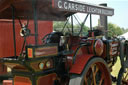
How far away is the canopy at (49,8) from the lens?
233 centimetres

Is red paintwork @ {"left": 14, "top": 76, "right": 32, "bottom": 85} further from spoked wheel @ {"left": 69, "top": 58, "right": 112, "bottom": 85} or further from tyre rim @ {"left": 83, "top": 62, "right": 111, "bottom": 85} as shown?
tyre rim @ {"left": 83, "top": 62, "right": 111, "bottom": 85}

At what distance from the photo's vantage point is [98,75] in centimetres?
324

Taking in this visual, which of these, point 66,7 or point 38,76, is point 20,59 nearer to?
point 38,76

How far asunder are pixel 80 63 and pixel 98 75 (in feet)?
2.49

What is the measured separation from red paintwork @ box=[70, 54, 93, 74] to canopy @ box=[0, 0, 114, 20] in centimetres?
70

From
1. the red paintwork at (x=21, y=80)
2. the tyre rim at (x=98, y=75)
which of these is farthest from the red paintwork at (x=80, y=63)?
the red paintwork at (x=21, y=80)

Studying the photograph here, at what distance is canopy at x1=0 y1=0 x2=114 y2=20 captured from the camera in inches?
91.6

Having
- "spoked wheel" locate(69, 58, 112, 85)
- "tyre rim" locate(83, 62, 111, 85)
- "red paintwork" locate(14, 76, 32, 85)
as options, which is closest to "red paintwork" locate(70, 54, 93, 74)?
"spoked wheel" locate(69, 58, 112, 85)

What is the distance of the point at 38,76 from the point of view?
96.1 inches

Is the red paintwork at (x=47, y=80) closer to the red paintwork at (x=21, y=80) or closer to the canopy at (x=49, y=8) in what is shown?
the red paintwork at (x=21, y=80)

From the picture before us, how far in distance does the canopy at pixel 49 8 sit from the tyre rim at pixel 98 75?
0.91 m

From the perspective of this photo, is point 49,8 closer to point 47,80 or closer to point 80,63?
point 80,63

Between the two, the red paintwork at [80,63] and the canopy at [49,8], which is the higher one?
the canopy at [49,8]

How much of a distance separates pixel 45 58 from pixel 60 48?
1.78 ft
